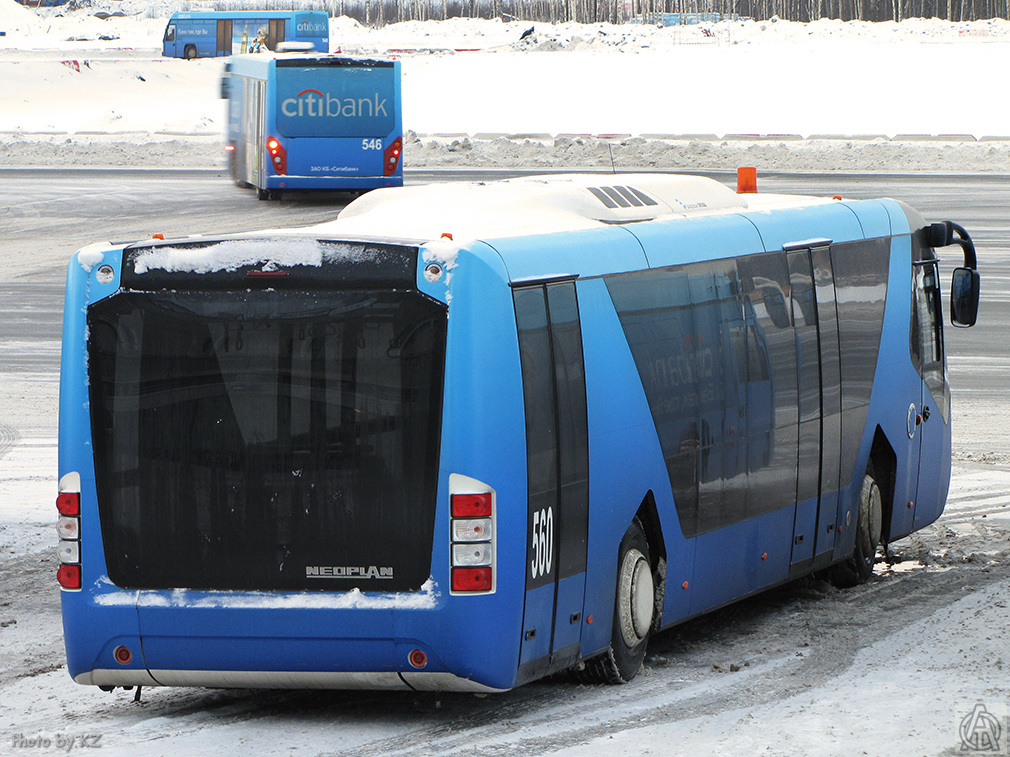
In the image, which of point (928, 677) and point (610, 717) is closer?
point (610, 717)

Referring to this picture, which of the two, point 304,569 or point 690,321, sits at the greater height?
point 690,321

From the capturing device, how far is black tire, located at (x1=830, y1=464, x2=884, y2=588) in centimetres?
960

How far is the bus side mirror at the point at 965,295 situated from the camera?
34.0ft

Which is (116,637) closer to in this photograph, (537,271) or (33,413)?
(537,271)

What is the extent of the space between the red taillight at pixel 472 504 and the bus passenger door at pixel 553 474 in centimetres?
25

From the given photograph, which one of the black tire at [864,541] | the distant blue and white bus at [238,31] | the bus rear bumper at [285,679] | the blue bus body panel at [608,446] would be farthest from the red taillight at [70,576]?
the distant blue and white bus at [238,31]

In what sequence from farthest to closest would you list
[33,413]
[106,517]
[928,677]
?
[33,413] → [928,677] → [106,517]

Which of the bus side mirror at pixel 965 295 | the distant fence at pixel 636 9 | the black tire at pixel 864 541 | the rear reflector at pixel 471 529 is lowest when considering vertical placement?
the black tire at pixel 864 541

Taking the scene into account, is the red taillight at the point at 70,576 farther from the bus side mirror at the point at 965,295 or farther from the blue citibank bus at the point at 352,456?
the bus side mirror at the point at 965,295

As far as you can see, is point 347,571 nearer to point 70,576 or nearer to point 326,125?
point 70,576

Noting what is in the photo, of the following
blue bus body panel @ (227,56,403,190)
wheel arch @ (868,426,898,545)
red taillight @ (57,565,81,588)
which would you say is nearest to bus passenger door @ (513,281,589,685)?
red taillight @ (57,565,81,588)

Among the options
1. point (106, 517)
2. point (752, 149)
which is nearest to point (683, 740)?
point (106, 517)

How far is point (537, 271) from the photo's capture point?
6.46 metres

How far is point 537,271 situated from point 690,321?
4.56 ft
